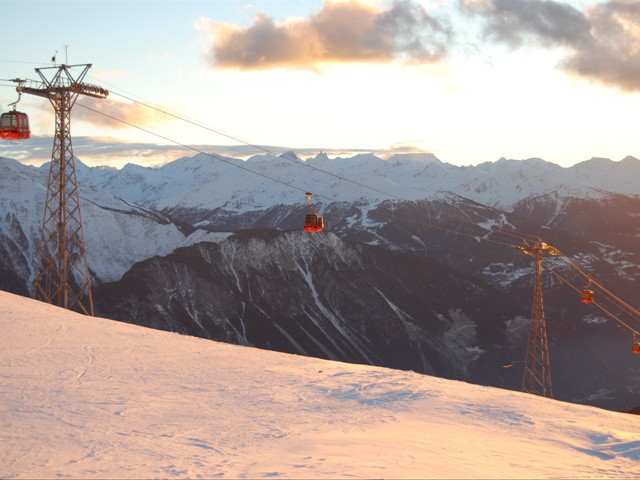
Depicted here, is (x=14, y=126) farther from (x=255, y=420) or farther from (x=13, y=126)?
(x=255, y=420)

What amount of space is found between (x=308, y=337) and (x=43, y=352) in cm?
15773

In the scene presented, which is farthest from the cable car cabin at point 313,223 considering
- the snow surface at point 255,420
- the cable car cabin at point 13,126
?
the cable car cabin at point 13,126

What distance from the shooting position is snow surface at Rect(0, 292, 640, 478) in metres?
20.4

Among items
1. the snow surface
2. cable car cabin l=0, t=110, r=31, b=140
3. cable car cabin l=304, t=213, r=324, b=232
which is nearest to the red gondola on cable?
cable car cabin l=0, t=110, r=31, b=140

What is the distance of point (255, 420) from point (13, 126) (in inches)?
1211

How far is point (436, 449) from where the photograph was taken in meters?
22.7

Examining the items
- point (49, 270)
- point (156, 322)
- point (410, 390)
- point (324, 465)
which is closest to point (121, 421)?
point (324, 465)

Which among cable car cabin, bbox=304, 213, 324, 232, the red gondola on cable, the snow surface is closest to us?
the snow surface

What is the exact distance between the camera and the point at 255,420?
25234 millimetres

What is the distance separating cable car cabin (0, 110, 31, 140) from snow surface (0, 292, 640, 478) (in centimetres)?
1486

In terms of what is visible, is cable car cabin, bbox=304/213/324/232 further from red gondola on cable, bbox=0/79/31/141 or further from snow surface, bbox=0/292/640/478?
red gondola on cable, bbox=0/79/31/141

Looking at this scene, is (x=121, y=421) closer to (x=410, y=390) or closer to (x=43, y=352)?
(x=43, y=352)

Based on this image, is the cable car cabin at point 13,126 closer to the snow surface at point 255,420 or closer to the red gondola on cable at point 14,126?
the red gondola on cable at point 14,126

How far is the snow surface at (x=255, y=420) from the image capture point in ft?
67.0
